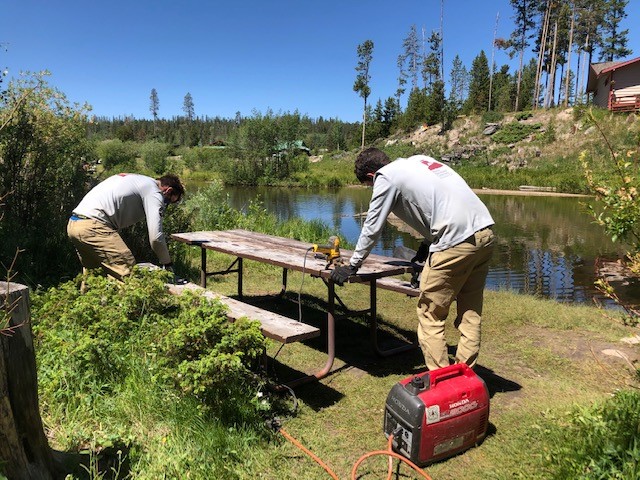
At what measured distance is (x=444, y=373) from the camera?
2.94 m

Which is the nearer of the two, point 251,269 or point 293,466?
point 293,466

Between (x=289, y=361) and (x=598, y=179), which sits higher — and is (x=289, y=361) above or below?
below

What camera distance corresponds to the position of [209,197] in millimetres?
10430

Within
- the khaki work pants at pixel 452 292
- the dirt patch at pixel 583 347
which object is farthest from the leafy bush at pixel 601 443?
the dirt patch at pixel 583 347

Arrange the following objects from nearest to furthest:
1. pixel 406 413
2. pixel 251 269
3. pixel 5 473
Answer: pixel 5 473, pixel 406 413, pixel 251 269

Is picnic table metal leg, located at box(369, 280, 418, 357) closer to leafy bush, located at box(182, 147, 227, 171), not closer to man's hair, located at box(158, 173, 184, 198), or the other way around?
man's hair, located at box(158, 173, 184, 198)

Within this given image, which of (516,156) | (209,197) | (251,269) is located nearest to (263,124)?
(516,156)

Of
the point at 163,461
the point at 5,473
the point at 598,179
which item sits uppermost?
the point at 598,179

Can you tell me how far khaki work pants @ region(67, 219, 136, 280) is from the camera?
4586 millimetres

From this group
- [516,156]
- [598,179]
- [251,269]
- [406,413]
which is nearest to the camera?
[598,179]

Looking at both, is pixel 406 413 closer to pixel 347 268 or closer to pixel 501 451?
pixel 501 451

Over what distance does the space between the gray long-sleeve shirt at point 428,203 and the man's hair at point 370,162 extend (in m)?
0.22

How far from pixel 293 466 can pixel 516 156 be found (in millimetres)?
35794

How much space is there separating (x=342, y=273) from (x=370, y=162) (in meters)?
0.89
